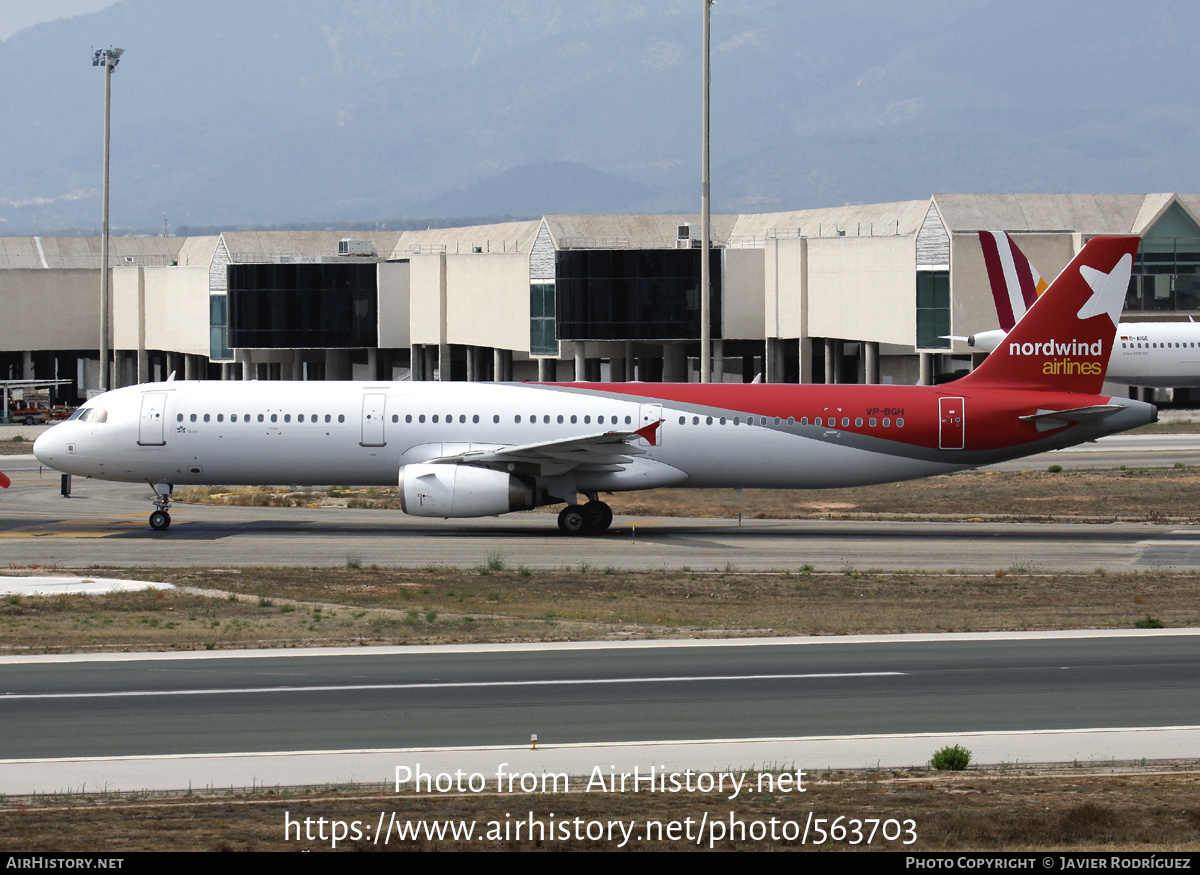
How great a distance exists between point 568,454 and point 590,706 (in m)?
19.1

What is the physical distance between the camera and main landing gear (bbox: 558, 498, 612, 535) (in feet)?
131

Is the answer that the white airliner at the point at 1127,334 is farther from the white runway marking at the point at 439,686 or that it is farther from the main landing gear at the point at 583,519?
the white runway marking at the point at 439,686

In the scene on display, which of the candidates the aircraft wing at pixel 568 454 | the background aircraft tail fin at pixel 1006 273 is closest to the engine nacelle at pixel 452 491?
the aircraft wing at pixel 568 454

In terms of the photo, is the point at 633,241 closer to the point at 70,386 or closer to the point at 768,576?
the point at 70,386

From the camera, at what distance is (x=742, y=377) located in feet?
322

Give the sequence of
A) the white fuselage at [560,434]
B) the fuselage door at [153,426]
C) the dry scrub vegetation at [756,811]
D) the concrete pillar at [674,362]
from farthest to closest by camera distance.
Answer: the concrete pillar at [674,362]
the fuselage door at [153,426]
the white fuselage at [560,434]
the dry scrub vegetation at [756,811]

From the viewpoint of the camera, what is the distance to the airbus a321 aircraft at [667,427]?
3925 centimetres

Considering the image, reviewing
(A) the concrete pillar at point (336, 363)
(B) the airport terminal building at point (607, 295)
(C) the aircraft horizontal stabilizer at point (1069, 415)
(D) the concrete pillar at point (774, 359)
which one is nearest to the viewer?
(C) the aircraft horizontal stabilizer at point (1069, 415)

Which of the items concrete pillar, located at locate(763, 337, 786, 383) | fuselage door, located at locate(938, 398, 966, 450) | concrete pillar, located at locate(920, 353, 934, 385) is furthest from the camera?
concrete pillar, located at locate(763, 337, 786, 383)

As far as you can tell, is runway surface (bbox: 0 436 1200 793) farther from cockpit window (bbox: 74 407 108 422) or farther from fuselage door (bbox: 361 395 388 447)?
cockpit window (bbox: 74 407 108 422)

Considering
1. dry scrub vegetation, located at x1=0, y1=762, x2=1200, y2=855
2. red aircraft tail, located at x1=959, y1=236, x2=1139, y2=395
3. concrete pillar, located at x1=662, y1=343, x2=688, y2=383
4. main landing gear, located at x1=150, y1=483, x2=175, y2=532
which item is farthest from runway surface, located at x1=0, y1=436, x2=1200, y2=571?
concrete pillar, located at x1=662, y1=343, x2=688, y2=383

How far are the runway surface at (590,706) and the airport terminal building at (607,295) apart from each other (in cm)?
5734

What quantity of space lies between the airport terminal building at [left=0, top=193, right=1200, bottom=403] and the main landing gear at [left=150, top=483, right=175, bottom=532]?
160 feet
